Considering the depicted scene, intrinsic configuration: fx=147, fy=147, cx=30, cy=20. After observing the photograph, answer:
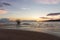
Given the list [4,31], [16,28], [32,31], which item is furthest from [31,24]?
[4,31]

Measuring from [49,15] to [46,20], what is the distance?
0.14 meters

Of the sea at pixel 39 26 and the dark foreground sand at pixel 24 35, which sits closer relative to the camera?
the dark foreground sand at pixel 24 35

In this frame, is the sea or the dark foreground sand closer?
the dark foreground sand

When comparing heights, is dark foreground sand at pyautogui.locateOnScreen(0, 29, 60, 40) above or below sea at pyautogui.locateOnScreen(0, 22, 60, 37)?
below

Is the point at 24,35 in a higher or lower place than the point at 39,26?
lower

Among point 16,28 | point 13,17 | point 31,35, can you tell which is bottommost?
point 31,35

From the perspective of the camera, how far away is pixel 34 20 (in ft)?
11.4

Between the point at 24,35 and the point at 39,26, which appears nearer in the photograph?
the point at 24,35

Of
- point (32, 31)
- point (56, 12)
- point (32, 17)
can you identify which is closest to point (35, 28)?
point (32, 31)

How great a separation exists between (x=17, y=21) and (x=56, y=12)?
0.97 m

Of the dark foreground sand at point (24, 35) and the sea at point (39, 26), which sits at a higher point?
the sea at point (39, 26)

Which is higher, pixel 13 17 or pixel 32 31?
pixel 13 17

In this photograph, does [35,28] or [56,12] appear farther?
[35,28]

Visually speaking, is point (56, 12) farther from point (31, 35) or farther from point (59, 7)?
point (31, 35)
